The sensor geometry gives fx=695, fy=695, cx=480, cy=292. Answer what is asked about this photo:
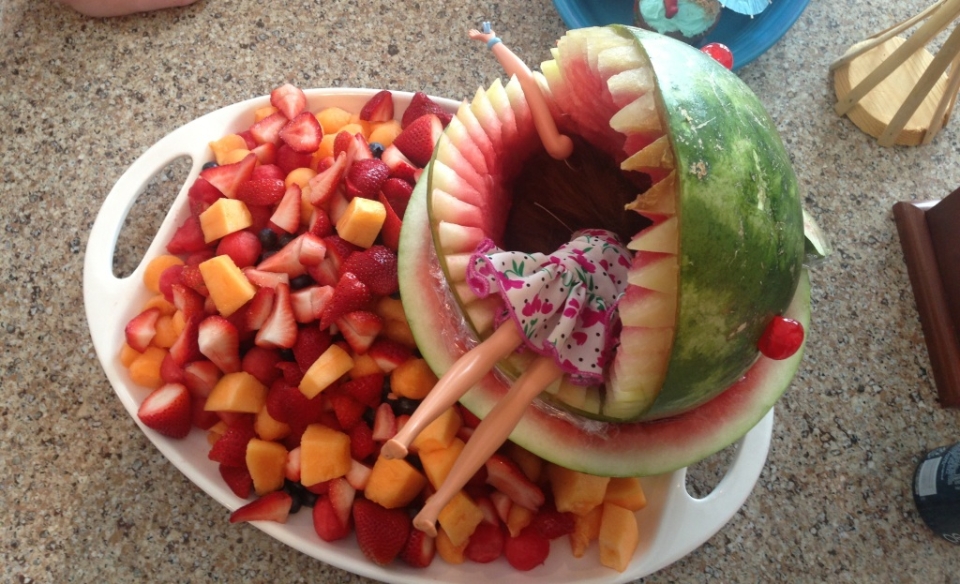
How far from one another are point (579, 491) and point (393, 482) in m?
0.22

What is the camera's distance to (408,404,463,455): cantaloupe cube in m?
0.81

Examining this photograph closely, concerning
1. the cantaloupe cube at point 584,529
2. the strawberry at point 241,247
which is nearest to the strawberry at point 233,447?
the strawberry at point 241,247

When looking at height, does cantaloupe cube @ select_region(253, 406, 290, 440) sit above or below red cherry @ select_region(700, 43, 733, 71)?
below

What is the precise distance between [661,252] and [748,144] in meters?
0.13

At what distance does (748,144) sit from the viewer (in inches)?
23.6

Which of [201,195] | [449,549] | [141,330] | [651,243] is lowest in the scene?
[449,549]

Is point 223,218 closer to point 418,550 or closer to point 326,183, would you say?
point 326,183

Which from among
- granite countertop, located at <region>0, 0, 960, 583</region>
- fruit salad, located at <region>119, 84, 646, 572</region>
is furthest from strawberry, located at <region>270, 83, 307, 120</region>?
granite countertop, located at <region>0, 0, 960, 583</region>

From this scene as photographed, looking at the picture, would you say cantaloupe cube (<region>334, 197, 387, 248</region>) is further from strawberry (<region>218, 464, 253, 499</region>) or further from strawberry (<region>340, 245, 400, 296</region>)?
strawberry (<region>218, 464, 253, 499</region>)

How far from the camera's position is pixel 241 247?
36.3 inches

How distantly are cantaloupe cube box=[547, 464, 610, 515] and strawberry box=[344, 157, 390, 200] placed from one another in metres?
0.43

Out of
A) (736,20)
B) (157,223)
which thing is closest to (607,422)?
(157,223)

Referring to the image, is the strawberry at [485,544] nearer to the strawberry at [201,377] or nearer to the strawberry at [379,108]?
the strawberry at [201,377]

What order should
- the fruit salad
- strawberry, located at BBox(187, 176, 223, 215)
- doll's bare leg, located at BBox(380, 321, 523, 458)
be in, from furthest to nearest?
strawberry, located at BBox(187, 176, 223, 215), the fruit salad, doll's bare leg, located at BBox(380, 321, 523, 458)
